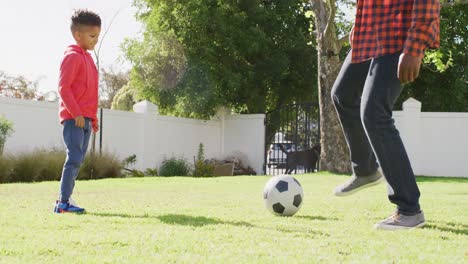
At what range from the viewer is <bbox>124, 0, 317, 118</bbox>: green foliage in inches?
697

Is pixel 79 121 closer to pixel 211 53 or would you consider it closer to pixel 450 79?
pixel 211 53

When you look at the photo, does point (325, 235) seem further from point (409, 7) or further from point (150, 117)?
point (150, 117)

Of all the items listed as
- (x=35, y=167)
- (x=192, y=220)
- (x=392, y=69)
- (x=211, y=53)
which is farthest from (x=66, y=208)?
(x=211, y=53)

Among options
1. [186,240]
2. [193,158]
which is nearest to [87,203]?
[186,240]

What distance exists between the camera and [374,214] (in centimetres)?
432

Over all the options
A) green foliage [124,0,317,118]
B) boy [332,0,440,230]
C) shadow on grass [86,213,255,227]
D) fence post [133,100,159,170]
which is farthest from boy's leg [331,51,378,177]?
green foliage [124,0,317,118]

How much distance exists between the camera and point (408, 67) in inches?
128

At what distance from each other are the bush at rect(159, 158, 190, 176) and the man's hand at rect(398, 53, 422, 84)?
13028 millimetres

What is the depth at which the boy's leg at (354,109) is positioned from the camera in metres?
3.80

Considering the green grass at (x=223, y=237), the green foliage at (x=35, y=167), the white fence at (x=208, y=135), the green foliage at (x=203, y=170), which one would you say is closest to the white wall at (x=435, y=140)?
the white fence at (x=208, y=135)

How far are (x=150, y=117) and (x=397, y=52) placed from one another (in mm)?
13121

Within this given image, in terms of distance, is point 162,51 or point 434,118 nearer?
point 434,118

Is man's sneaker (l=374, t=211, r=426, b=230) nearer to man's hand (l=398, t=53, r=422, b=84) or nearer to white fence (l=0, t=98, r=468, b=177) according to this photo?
man's hand (l=398, t=53, r=422, b=84)

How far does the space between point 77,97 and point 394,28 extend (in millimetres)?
2583
